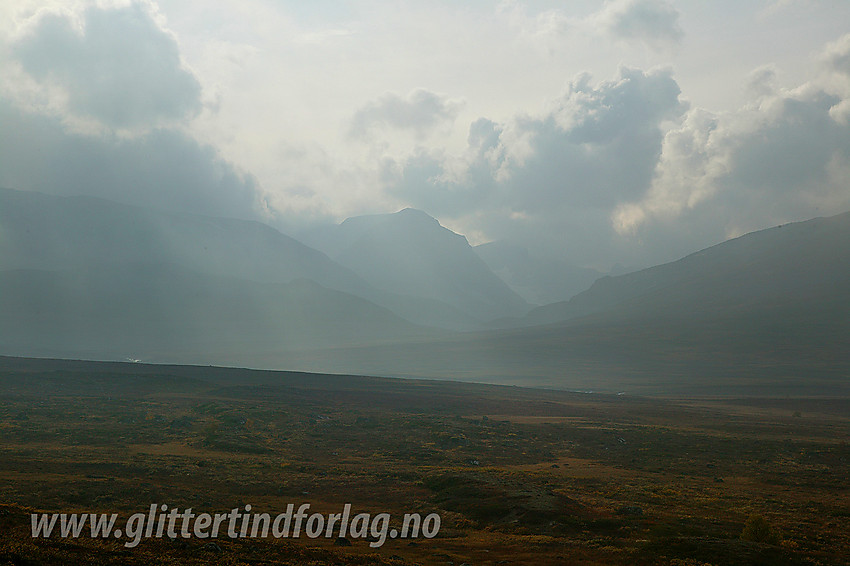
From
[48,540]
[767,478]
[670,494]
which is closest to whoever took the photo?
[48,540]

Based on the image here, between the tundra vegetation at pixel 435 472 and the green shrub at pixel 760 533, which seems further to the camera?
the green shrub at pixel 760 533

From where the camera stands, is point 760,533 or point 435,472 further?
point 435,472

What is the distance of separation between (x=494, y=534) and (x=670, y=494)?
14124 millimetres

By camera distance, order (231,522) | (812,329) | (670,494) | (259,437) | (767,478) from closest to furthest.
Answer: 1. (231,522)
2. (670,494)
3. (767,478)
4. (259,437)
5. (812,329)

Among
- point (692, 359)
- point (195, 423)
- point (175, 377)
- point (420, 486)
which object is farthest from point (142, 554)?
point (692, 359)

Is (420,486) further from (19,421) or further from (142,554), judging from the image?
(19,421)

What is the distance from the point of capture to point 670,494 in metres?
32.7

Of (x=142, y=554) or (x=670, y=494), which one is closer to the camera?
(x=142, y=554)

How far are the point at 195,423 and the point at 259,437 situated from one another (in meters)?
8.94

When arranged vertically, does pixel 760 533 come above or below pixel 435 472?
above

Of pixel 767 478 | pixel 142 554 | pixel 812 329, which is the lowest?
pixel 767 478

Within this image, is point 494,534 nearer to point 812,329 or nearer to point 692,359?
point 692,359

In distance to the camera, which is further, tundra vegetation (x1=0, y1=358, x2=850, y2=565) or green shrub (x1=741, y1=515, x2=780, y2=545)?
green shrub (x1=741, y1=515, x2=780, y2=545)

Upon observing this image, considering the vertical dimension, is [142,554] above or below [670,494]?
above
